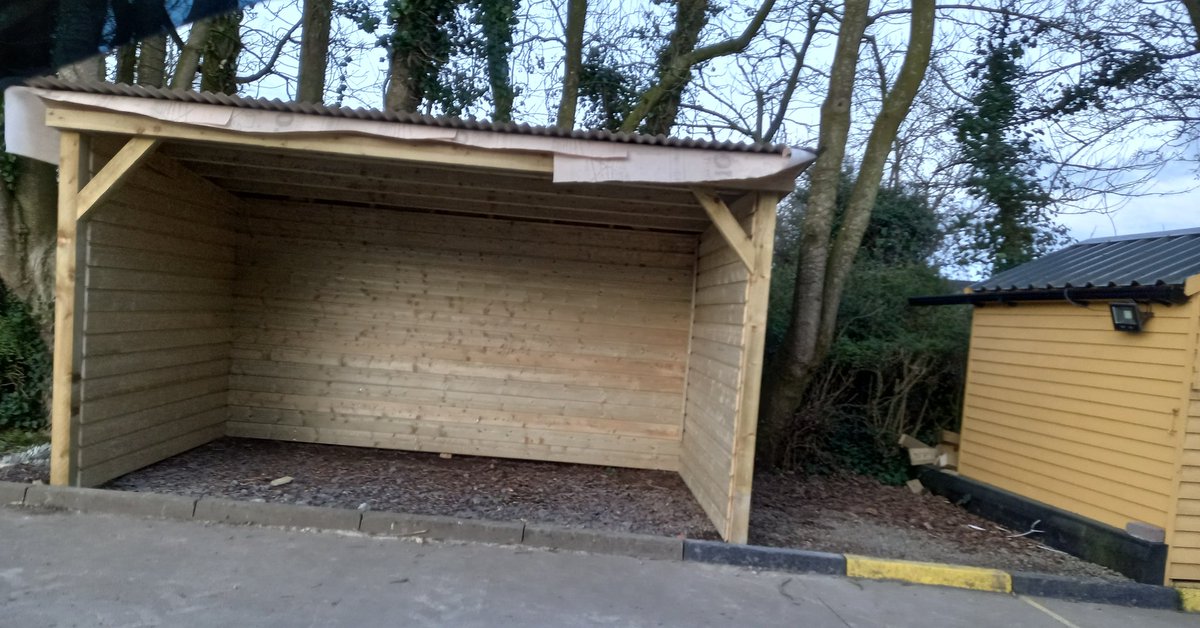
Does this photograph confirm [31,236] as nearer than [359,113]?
No

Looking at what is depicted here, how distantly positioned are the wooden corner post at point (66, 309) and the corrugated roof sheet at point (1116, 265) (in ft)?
27.6

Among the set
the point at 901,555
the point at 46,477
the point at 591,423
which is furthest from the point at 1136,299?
the point at 46,477

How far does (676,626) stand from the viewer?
4617 millimetres

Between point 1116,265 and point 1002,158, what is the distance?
15.4ft

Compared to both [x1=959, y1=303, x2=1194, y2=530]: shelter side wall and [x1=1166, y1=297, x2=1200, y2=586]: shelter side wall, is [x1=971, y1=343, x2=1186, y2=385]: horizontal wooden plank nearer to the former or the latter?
[x1=959, y1=303, x2=1194, y2=530]: shelter side wall

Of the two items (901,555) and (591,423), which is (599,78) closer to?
(591,423)

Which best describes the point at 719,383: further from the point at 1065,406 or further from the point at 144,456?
the point at 144,456

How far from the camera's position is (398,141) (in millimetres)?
5750

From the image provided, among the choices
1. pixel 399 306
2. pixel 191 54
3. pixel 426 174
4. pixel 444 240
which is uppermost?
pixel 191 54

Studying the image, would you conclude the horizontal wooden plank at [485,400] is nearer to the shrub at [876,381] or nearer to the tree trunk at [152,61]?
the shrub at [876,381]

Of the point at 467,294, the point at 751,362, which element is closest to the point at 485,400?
the point at 467,294

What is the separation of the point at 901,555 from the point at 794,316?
9.32ft

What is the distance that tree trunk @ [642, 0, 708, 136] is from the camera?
39.6ft

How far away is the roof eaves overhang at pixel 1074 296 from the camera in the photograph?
5863 mm
